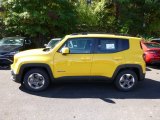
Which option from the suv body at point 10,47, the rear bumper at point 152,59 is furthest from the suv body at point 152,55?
the suv body at point 10,47

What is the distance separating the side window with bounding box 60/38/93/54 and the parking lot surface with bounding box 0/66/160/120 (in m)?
1.16

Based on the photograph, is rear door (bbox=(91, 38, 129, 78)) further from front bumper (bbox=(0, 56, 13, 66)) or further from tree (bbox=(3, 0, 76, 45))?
tree (bbox=(3, 0, 76, 45))

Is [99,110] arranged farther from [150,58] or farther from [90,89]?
[150,58]

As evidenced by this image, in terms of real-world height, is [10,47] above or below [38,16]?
below

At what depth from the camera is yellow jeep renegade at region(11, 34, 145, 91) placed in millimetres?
7488

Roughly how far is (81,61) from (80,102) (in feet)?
4.25

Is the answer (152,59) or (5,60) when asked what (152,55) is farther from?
(5,60)

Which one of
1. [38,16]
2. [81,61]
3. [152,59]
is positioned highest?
Result: [38,16]

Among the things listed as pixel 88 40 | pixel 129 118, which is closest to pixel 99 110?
pixel 129 118

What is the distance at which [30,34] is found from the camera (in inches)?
667

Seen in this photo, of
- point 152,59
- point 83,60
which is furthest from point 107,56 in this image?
point 152,59

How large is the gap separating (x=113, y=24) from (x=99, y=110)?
48.5 ft

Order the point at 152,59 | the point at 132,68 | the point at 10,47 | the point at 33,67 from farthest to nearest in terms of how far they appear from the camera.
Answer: the point at 10,47, the point at 152,59, the point at 132,68, the point at 33,67

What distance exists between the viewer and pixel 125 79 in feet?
25.9
